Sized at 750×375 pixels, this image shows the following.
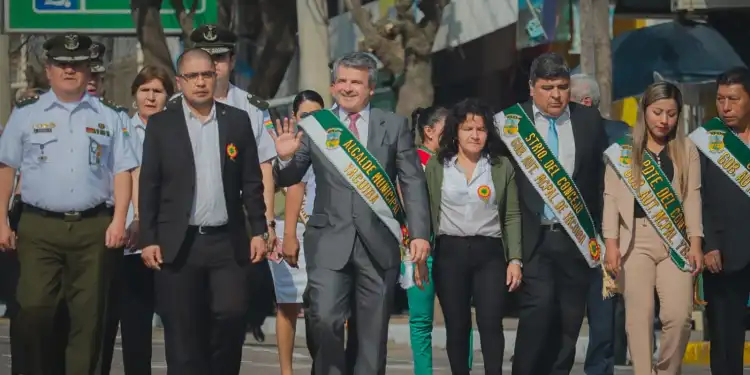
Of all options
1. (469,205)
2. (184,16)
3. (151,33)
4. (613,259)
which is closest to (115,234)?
(469,205)

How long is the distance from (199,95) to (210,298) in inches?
40.0

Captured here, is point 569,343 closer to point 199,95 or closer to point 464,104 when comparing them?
point 464,104

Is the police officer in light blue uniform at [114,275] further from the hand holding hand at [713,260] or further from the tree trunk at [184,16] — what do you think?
the tree trunk at [184,16]

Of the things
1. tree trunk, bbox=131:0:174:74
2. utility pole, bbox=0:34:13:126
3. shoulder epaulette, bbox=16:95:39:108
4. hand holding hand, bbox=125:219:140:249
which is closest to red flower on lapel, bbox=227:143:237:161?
hand holding hand, bbox=125:219:140:249

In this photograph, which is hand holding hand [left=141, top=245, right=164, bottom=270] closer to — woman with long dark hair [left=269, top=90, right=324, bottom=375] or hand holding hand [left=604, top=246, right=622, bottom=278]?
woman with long dark hair [left=269, top=90, right=324, bottom=375]

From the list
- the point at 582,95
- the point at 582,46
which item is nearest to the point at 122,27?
the point at 582,46

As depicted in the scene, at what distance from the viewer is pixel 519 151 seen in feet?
33.3

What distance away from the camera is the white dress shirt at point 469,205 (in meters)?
10.1

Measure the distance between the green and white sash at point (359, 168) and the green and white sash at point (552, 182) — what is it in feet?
2.82

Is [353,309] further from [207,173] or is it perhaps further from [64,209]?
[64,209]

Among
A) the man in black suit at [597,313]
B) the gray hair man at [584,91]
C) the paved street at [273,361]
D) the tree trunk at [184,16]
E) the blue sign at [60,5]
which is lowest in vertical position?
the paved street at [273,361]

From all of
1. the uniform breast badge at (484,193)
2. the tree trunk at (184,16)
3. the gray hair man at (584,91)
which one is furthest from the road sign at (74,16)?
the uniform breast badge at (484,193)

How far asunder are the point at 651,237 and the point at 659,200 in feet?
0.68

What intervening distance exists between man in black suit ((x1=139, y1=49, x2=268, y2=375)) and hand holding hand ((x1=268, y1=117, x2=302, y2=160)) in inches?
6.7
